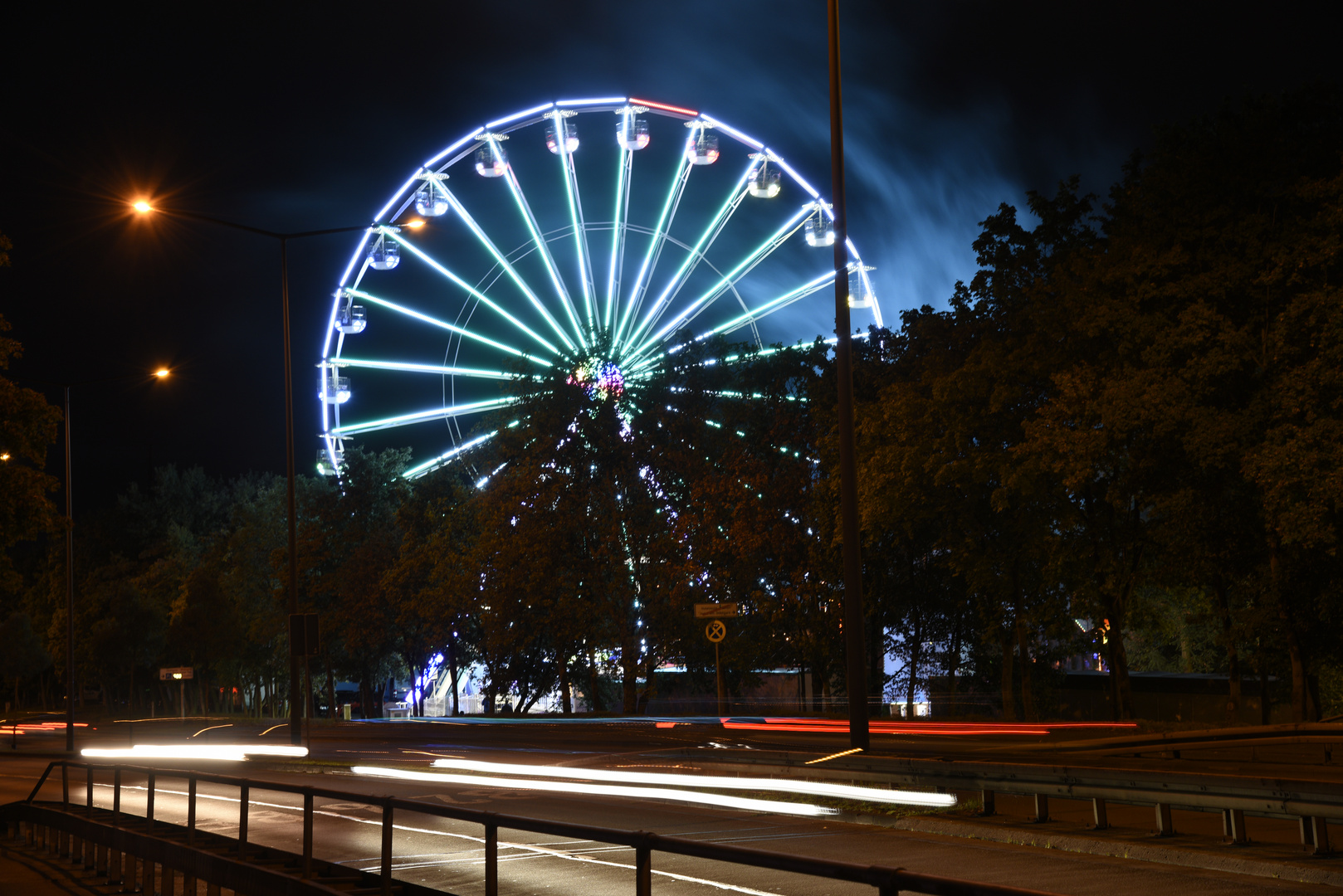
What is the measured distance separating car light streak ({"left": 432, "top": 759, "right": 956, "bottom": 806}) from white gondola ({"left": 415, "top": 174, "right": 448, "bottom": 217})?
21595 millimetres

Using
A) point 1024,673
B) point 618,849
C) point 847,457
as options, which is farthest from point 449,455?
point 618,849

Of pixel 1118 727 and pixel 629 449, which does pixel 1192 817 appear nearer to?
pixel 1118 727

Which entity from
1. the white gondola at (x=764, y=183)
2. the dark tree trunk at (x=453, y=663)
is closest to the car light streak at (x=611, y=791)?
the white gondola at (x=764, y=183)

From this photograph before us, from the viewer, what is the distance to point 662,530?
40.8m

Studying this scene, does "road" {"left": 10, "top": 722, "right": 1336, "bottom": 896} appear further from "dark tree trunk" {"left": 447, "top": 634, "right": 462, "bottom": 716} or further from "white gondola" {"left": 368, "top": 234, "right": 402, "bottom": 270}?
"dark tree trunk" {"left": 447, "top": 634, "right": 462, "bottom": 716}

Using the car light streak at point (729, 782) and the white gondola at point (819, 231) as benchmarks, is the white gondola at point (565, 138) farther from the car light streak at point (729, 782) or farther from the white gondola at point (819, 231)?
the car light streak at point (729, 782)

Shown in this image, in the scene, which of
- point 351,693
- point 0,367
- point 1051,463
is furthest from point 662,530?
point 351,693

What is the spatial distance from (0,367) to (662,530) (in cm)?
2173

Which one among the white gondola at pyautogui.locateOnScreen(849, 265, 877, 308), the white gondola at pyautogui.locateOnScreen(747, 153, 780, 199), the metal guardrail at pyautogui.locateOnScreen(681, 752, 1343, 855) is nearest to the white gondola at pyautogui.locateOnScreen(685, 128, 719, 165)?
the white gondola at pyautogui.locateOnScreen(747, 153, 780, 199)

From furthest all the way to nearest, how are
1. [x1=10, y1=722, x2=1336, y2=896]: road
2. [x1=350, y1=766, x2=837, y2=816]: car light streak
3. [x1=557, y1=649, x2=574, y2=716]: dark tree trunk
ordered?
[x1=557, y1=649, x2=574, y2=716]: dark tree trunk, [x1=350, y1=766, x2=837, y2=816]: car light streak, [x1=10, y1=722, x2=1336, y2=896]: road

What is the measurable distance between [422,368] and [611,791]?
2432 cm

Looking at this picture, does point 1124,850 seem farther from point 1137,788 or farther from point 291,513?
point 291,513

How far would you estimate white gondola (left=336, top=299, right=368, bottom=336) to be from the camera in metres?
39.5

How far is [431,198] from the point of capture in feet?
126
